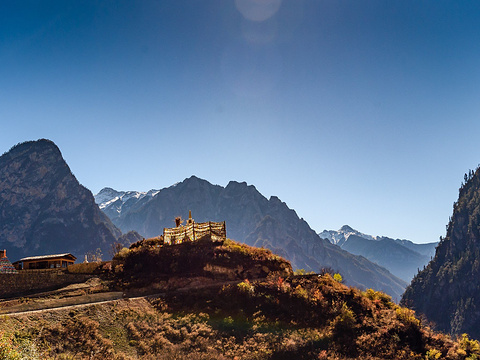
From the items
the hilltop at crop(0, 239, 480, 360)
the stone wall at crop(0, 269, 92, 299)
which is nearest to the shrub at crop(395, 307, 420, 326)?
the hilltop at crop(0, 239, 480, 360)

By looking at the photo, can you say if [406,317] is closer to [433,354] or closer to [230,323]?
[433,354]

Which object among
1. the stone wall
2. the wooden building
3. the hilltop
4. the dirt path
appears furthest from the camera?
the wooden building

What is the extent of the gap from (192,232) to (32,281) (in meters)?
20.1

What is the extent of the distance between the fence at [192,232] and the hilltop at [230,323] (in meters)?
7.05

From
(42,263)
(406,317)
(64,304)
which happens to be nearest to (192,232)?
(42,263)

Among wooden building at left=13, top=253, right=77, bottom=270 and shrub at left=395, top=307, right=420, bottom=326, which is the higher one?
wooden building at left=13, top=253, right=77, bottom=270

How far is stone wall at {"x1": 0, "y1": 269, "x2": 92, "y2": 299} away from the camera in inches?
1558

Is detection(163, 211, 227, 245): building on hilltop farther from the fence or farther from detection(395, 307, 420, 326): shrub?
detection(395, 307, 420, 326): shrub

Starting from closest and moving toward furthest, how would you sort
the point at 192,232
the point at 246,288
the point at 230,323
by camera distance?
the point at 230,323, the point at 246,288, the point at 192,232

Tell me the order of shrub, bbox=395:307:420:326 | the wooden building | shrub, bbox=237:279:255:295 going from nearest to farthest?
shrub, bbox=395:307:420:326, shrub, bbox=237:279:255:295, the wooden building

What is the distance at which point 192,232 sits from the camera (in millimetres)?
52281

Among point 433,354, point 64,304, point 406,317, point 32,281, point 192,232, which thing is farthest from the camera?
point 192,232

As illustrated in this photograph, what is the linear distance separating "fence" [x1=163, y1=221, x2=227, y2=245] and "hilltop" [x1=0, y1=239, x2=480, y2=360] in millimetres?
7050

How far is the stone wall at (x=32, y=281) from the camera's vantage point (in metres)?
39.6
